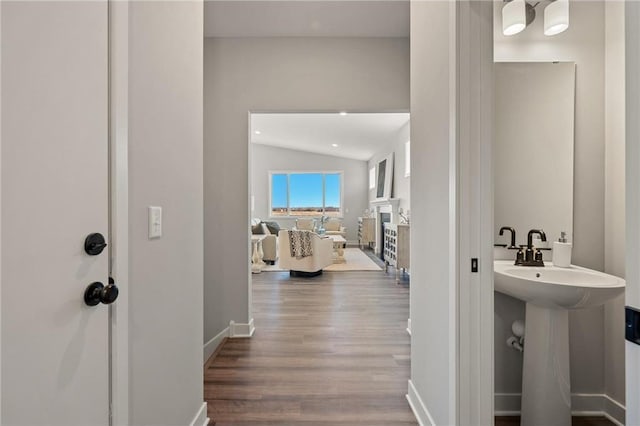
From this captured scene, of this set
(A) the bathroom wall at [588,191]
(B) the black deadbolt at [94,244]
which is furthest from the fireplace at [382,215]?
(B) the black deadbolt at [94,244]

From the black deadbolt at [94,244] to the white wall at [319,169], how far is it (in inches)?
381

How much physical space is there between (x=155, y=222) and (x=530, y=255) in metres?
1.89

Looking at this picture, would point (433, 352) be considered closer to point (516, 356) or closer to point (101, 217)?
point (516, 356)

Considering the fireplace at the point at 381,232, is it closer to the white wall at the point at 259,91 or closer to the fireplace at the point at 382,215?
the fireplace at the point at 382,215

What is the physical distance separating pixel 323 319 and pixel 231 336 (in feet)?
3.19

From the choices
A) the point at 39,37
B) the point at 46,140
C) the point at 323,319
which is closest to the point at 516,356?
the point at 323,319

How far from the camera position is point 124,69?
1036 millimetres

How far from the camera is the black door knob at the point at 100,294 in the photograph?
885 millimetres

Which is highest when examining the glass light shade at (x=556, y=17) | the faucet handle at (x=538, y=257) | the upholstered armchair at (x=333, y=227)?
the glass light shade at (x=556, y=17)

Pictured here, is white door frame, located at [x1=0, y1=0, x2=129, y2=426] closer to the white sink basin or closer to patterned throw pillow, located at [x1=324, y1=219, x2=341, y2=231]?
the white sink basin

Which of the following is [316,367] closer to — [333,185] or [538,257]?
[538,257]

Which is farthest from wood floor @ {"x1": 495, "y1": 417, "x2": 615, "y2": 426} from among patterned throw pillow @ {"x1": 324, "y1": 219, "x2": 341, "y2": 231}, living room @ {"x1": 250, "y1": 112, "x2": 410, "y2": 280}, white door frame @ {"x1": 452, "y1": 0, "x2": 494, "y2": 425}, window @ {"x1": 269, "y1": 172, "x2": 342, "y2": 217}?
window @ {"x1": 269, "y1": 172, "x2": 342, "y2": 217}

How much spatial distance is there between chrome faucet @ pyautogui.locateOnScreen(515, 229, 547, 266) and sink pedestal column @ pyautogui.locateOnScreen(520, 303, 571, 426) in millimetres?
264

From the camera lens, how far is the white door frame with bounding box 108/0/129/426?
993mm
